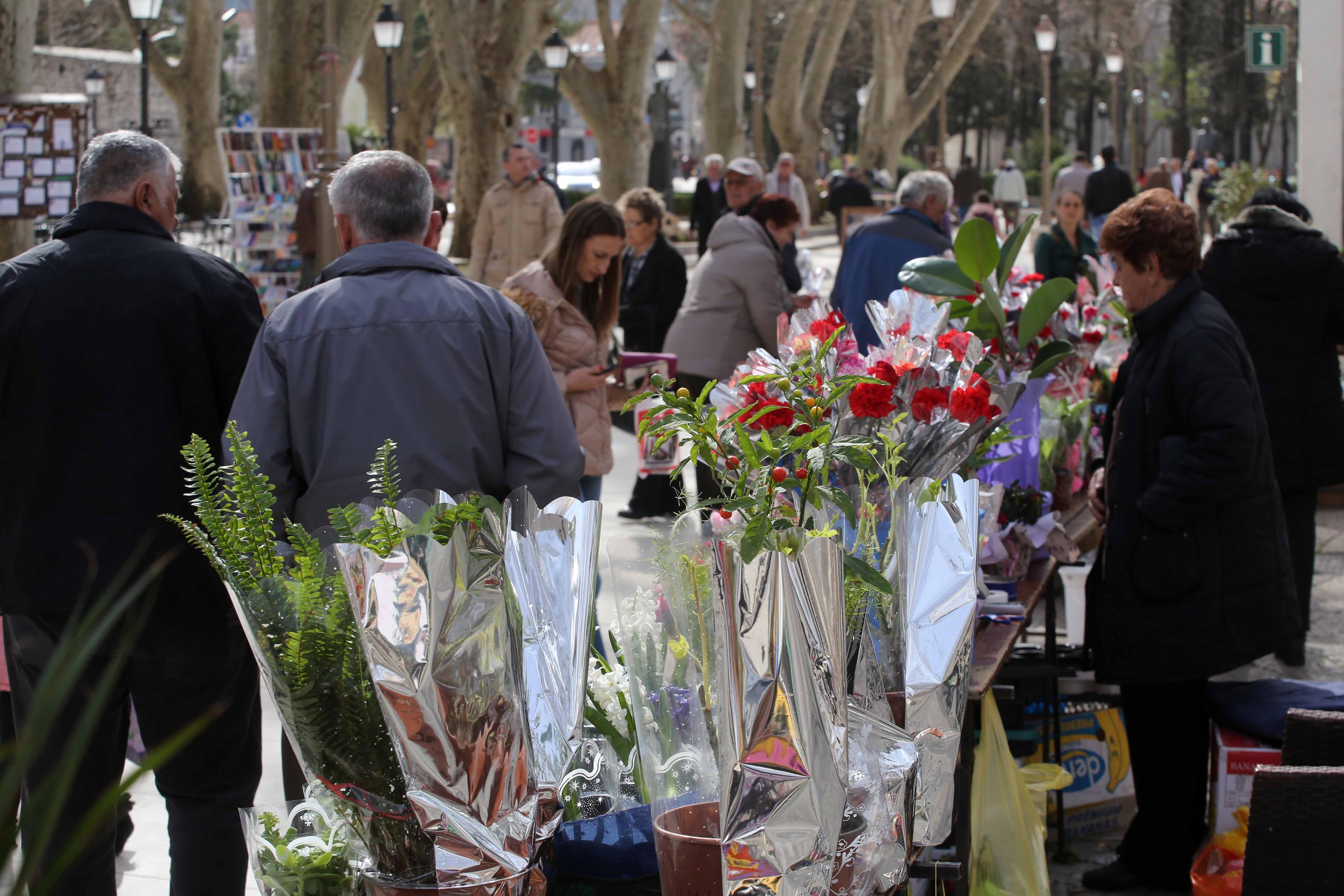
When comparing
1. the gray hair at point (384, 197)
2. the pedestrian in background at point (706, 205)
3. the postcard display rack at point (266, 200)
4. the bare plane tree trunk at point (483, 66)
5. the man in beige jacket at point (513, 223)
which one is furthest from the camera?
the bare plane tree trunk at point (483, 66)

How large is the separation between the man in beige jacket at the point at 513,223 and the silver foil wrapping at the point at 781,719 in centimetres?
740

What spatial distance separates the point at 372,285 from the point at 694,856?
1482 mm

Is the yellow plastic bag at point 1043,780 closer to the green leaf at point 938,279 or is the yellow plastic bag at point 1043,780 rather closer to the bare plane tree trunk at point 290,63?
the green leaf at point 938,279

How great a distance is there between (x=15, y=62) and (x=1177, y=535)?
21.8 ft

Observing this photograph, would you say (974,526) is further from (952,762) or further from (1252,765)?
(1252,765)

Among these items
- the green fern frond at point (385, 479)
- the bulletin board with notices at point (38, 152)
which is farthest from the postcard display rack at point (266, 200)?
the green fern frond at point (385, 479)

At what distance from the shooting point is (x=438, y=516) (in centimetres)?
156

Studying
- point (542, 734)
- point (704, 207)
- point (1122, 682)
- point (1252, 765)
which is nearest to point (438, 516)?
point (542, 734)

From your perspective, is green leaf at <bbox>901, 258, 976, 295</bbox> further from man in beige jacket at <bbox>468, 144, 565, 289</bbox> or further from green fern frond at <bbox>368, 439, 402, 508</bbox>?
man in beige jacket at <bbox>468, 144, 565, 289</bbox>

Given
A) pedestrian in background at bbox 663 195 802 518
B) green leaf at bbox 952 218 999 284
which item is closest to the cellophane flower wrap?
green leaf at bbox 952 218 999 284

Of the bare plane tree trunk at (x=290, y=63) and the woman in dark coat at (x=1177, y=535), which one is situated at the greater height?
the bare plane tree trunk at (x=290, y=63)

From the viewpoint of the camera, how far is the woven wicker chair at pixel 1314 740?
2633mm

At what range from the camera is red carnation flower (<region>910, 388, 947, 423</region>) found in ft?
9.26

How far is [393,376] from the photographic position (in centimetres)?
263
